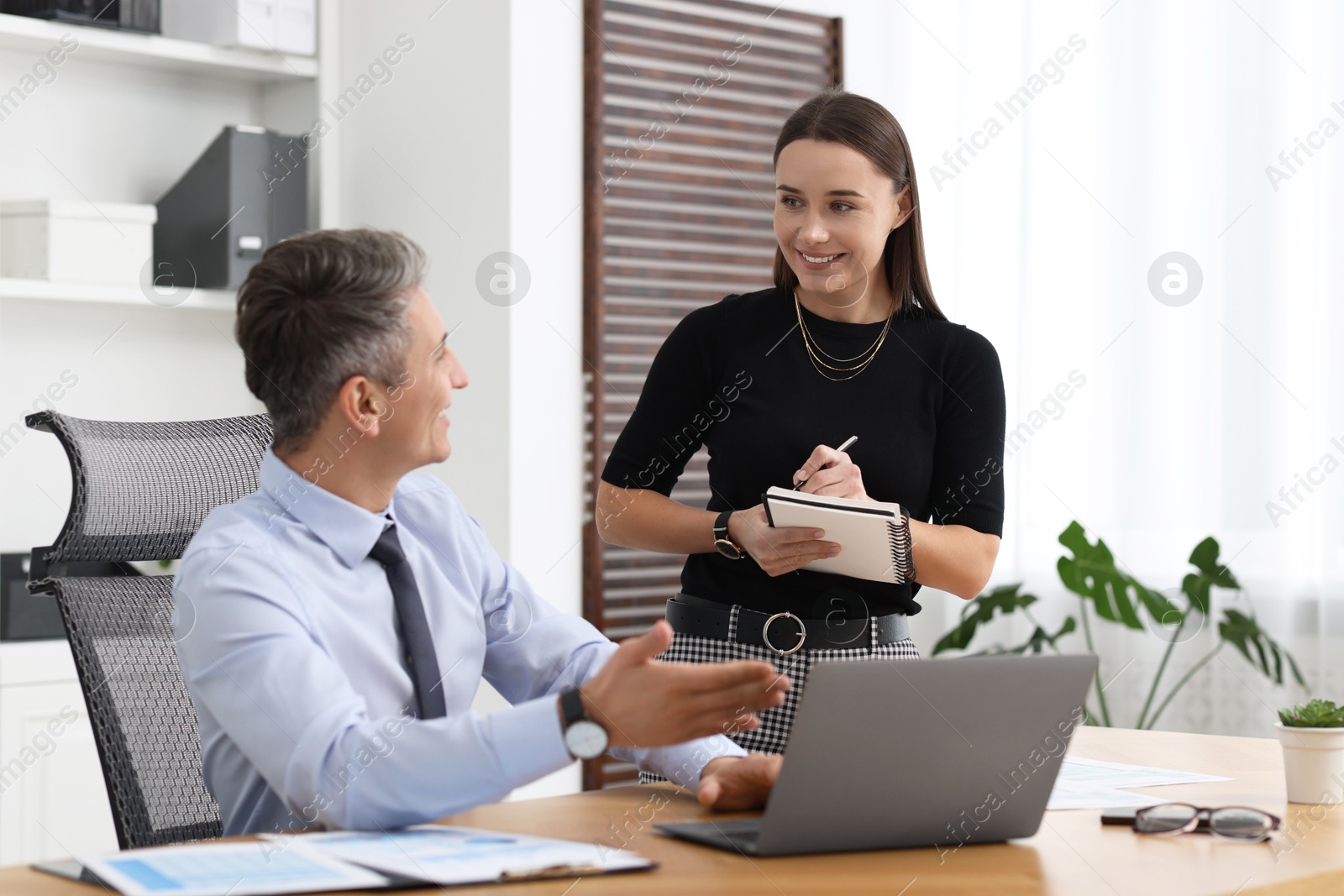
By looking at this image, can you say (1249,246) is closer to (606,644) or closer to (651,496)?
(651,496)

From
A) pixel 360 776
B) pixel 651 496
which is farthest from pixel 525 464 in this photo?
pixel 360 776

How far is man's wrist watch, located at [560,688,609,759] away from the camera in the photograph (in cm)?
116

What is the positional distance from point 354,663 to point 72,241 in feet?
7.32

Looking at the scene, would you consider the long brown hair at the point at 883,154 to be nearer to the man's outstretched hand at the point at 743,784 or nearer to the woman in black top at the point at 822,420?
the woman in black top at the point at 822,420

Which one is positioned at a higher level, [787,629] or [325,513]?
[325,513]

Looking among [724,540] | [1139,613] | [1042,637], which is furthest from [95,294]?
[1139,613]

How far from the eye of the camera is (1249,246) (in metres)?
3.21

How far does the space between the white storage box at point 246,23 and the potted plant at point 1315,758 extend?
9.61 feet

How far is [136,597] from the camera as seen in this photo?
1.72 m

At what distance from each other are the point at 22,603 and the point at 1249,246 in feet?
9.38

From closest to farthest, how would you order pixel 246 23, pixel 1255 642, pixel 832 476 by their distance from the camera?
1. pixel 832 476
2. pixel 1255 642
3. pixel 246 23

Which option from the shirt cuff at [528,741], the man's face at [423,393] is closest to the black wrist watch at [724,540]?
the man's face at [423,393]

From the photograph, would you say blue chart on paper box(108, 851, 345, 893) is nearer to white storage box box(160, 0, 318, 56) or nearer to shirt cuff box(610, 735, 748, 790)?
shirt cuff box(610, 735, 748, 790)

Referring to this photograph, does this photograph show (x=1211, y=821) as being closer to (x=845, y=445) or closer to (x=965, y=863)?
(x=965, y=863)
